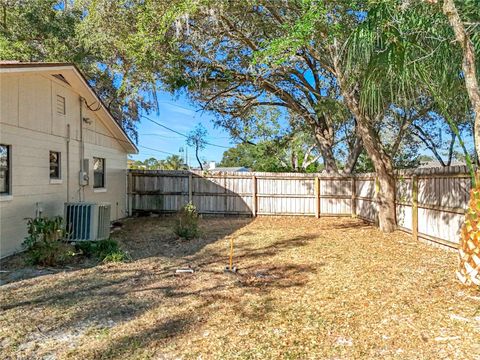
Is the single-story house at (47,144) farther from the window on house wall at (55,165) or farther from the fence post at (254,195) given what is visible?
the fence post at (254,195)

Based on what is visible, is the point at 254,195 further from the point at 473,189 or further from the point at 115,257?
the point at 473,189

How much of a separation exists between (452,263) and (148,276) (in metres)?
4.83

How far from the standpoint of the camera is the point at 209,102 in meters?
12.4

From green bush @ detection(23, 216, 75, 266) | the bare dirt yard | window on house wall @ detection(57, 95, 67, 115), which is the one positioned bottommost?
the bare dirt yard

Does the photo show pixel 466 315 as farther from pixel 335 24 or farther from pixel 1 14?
pixel 1 14

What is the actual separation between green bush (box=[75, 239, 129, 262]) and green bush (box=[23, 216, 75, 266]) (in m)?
0.41

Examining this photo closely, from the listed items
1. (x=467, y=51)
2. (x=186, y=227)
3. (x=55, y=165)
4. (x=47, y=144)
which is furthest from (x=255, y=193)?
(x=467, y=51)

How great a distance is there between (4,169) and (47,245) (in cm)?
179

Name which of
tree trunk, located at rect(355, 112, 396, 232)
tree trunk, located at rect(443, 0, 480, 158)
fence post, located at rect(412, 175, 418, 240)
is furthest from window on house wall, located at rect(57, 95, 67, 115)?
fence post, located at rect(412, 175, 418, 240)

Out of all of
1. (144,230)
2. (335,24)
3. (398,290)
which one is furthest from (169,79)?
(398,290)

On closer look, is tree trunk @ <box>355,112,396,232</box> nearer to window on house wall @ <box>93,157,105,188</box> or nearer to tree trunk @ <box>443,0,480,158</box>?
tree trunk @ <box>443,0,480,158</box>

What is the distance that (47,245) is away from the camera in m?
5.95

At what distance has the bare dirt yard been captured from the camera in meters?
2.97

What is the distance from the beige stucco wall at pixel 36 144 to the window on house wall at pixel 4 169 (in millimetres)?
74
